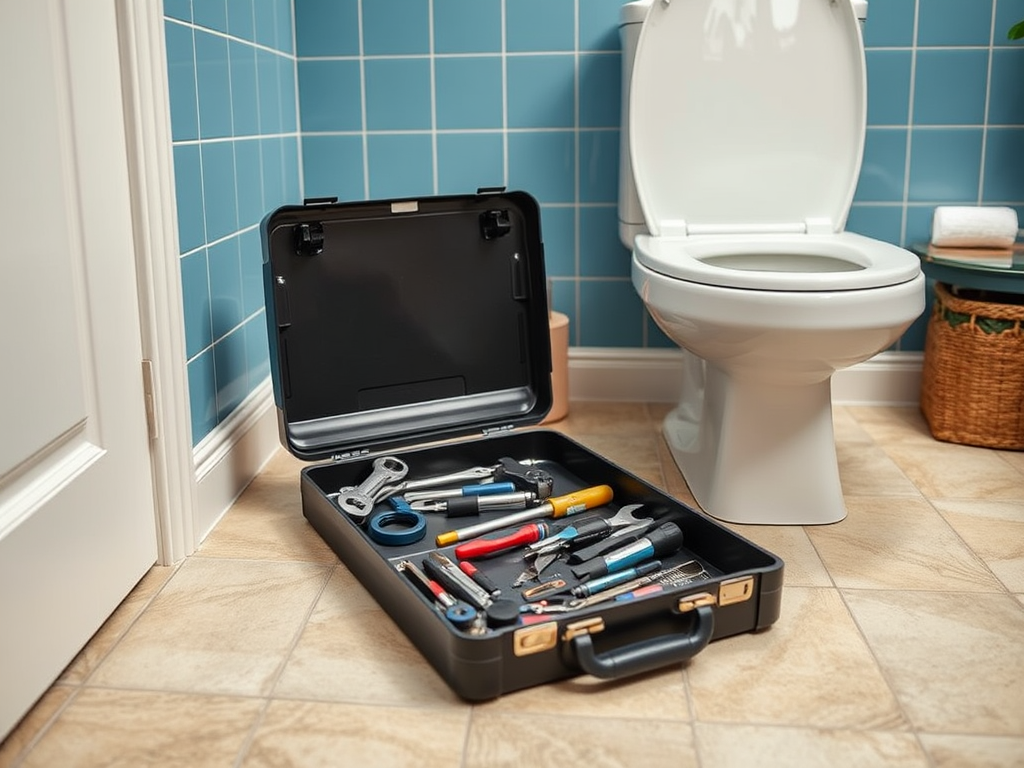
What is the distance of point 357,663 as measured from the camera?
4.06 feet

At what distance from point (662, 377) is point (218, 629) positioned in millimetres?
1238

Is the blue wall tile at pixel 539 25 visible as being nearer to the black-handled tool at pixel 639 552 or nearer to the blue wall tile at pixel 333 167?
the blue wall tile at pixel 333 167

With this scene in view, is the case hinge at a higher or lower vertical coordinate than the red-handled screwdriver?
higher

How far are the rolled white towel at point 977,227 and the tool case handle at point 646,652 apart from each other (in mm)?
1170

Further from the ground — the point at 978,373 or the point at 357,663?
the point at 978,373

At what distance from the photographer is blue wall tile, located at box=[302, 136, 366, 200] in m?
2.21

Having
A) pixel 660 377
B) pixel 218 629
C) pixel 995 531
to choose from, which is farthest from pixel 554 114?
pixel 218 629

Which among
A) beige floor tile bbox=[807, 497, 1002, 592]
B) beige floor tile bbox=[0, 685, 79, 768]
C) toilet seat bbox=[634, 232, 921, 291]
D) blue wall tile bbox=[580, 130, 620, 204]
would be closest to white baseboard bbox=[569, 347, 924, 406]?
blue wall tile bbox=[580, 130, 620, 204]

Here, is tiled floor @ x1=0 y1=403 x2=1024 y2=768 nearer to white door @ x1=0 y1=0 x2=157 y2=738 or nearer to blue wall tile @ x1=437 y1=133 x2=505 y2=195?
white door @ x1=0 y1=0 x2=157 y2=738

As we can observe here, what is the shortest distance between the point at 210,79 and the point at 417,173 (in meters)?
0.63

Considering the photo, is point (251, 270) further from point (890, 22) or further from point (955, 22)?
point (955, 22)

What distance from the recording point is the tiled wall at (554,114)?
2.09 metres

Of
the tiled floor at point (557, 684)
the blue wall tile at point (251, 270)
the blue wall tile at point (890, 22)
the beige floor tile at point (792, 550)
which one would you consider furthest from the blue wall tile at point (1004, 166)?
the blue wall tile at point (251, 270)

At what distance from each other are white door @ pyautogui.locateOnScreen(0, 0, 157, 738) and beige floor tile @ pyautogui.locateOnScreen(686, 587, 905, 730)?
715mm
